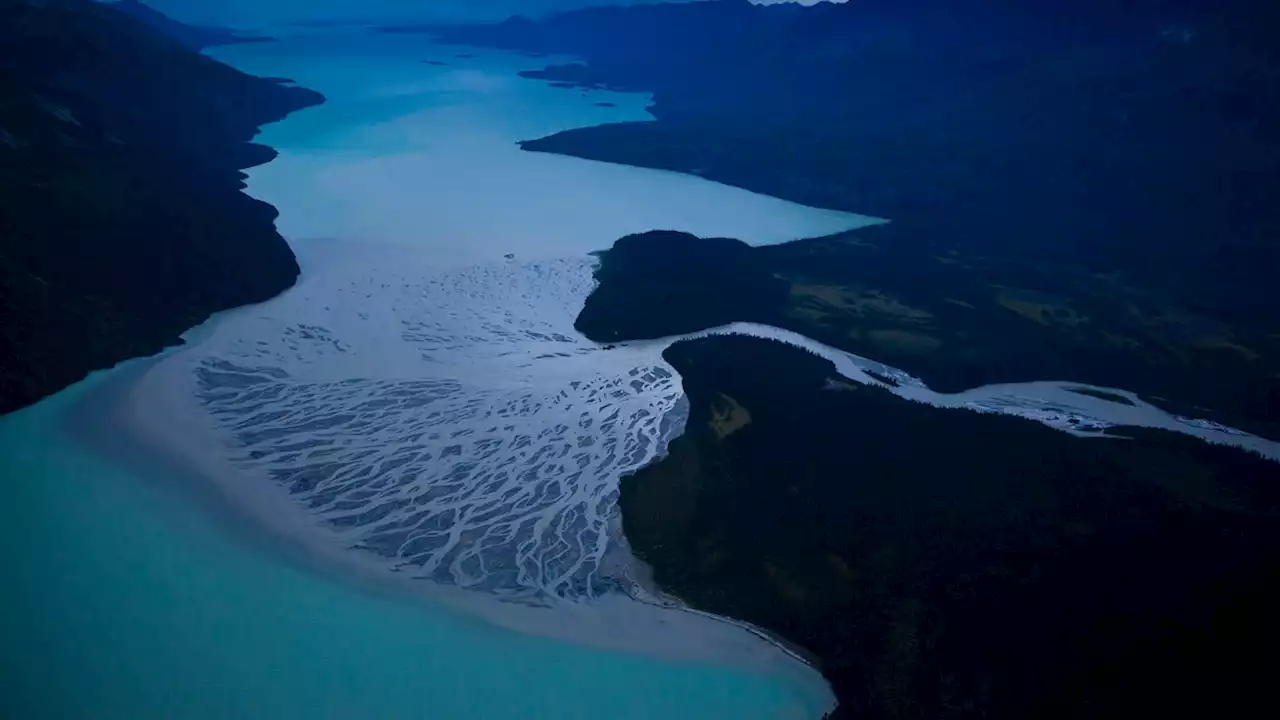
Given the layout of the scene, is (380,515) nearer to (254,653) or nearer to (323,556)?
(323,556)

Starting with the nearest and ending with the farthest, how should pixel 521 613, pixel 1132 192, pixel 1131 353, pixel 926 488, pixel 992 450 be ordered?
1. pixel 521 613
2. pixel 926 488
3. pixel 992 450
4. pixel 1131 353
5. pixel 1132 192

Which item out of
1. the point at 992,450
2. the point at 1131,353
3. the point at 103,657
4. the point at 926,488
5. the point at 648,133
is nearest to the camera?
the point at 103,657

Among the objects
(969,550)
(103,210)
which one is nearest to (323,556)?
(969,550)

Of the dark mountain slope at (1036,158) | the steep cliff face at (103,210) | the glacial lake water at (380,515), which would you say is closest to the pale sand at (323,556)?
the glacial lake water at (380,515)

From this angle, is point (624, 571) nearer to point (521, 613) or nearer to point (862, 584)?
point (521, 613)

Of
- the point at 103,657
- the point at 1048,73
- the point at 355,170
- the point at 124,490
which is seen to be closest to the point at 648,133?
the point at 355,170

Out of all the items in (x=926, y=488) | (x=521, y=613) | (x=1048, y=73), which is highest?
(x=1048, y=73)
